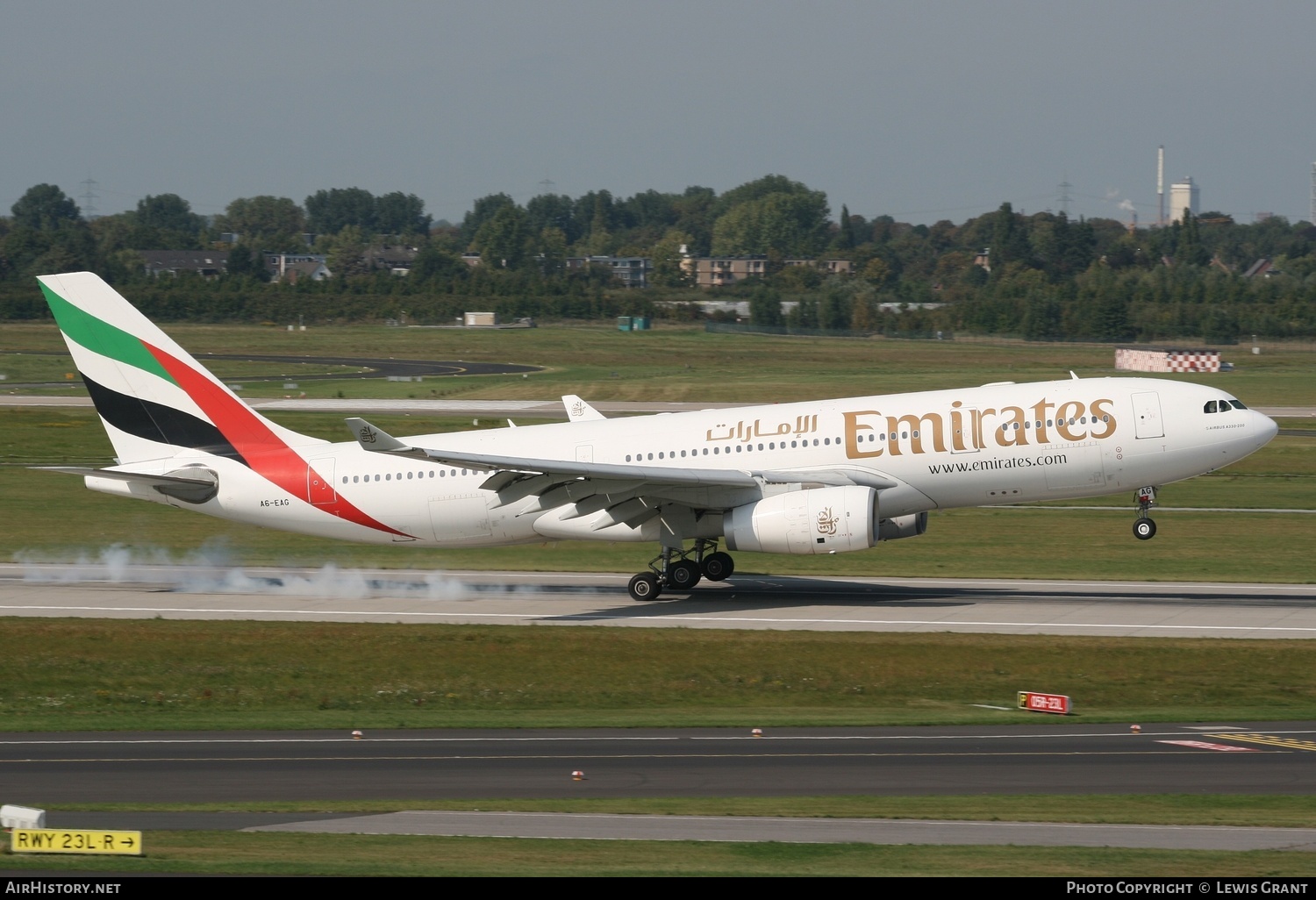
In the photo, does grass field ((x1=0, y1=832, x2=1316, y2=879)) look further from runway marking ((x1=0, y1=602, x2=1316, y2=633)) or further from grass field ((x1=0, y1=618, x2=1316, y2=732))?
runway marking ((x1=0, y1=602, x2=1316, y2=633))

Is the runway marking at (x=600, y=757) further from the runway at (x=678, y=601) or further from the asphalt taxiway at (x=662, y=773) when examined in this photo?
the runway at (x=678, y=601)

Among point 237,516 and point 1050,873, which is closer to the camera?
point 1050,873

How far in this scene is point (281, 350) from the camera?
163 meters

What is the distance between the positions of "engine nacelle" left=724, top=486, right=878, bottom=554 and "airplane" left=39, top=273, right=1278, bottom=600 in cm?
4

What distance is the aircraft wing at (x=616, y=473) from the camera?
1428 inches

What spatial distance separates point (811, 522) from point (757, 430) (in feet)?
13.7

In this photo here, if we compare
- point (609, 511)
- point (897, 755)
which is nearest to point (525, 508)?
point (609, 511)

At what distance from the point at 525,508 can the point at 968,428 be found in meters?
12.1

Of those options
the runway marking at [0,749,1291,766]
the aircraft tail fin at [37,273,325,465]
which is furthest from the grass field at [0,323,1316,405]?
the runway marking at [0,749,1291,766]

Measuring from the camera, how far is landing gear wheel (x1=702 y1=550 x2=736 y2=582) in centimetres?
4288

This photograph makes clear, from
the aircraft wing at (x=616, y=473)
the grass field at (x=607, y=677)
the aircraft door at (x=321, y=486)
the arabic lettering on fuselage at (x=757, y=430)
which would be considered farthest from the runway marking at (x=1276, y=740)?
the aircraft door at (x=321, y=486)

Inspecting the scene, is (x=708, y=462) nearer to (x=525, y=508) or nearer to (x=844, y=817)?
(x=525, y=508)

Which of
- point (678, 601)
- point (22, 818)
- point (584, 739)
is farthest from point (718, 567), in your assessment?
point (22, 818)

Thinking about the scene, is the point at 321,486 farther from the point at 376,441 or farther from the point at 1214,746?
the point at 1214,746
